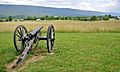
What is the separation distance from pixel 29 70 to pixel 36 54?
9.08ft

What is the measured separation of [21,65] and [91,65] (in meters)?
2.35

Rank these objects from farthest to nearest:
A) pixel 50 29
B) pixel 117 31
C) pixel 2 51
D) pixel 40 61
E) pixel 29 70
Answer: pixel 117 31 → pixel 2 51 → pixel 50 29 → pixel 40 61 → pixel 29 70

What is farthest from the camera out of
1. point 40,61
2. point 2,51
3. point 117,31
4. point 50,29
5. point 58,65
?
point 117,31

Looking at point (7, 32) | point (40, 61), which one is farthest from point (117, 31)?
point (40, 61)

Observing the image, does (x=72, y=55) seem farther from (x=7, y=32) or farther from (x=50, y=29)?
(x=7, y=32)

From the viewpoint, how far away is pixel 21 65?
9453 millimetres

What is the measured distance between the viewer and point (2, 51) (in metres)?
12.7

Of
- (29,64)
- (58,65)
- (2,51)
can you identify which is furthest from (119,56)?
(2,51)

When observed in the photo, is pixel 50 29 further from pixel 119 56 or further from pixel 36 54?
pixel 119 56

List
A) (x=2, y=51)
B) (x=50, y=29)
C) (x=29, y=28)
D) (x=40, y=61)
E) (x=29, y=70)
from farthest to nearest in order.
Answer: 1. (x=29, y=28)
2. (x=2, y=51)
3. (x=50, y=29)
4. (x=40, y=61)
5. (x=29, y=70)

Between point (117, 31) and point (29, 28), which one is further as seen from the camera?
point (29, 28)

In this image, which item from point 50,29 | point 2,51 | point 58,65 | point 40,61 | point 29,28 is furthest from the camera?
point 29,28

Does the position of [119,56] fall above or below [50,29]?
below

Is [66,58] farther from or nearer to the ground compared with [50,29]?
nearer to the ground
